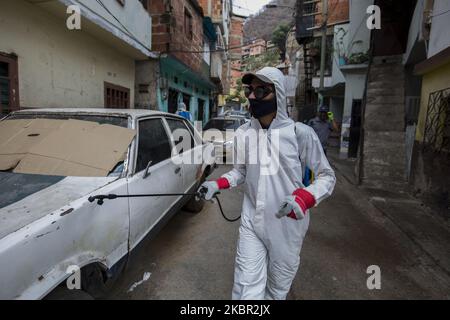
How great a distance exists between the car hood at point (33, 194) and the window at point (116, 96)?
5.90 meters

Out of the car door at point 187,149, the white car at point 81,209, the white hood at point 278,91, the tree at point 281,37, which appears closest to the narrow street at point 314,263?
the white car at point 81,209

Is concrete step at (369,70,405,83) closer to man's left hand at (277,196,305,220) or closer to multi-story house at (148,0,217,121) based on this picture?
multi-story house at (148,0,217,121)

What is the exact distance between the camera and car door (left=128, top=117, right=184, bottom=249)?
2170mm

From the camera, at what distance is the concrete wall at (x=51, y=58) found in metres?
4.49

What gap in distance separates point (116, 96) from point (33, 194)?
6.87 meters

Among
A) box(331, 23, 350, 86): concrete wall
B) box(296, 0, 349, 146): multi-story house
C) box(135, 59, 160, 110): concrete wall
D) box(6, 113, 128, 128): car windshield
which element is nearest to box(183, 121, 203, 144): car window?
box(6, 113, 128, 128): car windshield

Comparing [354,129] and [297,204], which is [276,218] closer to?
[297,204]

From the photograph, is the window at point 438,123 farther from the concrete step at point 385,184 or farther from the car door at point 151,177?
the car door at point 151,177

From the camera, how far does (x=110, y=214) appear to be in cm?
179
